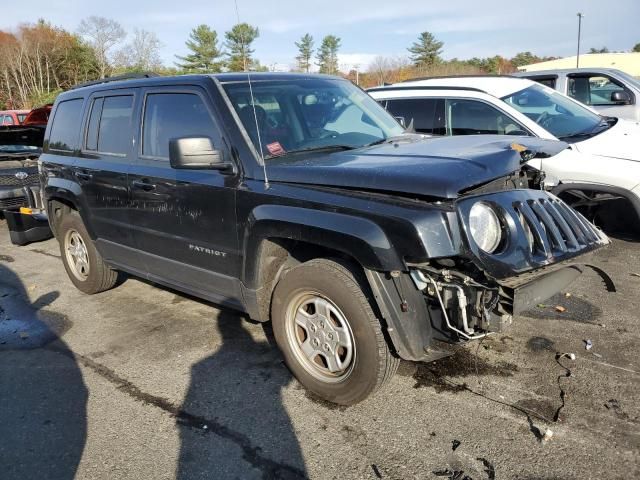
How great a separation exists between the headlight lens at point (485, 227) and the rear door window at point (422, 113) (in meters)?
4.20

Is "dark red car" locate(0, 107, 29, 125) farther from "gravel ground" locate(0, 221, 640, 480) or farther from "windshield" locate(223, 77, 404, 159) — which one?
"windshield" locate(223, 77, 404, 159)

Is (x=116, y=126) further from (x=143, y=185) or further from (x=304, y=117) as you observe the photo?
(x=304, y=117)

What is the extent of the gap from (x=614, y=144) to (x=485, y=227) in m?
4.16

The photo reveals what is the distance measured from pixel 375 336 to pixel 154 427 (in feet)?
4.82

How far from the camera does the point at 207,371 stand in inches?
154

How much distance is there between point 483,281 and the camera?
2768mm

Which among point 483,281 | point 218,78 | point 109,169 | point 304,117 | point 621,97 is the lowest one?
point 483,281

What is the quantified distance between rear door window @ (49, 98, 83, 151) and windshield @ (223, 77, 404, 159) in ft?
7.53

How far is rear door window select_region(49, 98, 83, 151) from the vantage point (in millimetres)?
5293

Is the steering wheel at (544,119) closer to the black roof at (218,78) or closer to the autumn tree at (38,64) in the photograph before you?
the black roof at (218,78)

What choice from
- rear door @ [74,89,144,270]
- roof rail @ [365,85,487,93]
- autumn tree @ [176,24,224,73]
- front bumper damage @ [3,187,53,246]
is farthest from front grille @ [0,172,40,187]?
autumn tree @ [176,24,224,73]

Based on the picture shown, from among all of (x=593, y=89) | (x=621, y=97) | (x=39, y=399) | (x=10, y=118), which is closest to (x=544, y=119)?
(x=621, y=97)

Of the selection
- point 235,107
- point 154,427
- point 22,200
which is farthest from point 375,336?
point 22,200

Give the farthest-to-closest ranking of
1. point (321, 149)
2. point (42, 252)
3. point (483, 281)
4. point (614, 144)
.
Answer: point (42, 252), point (614, 144), point (321, 149), point (483, 281)
